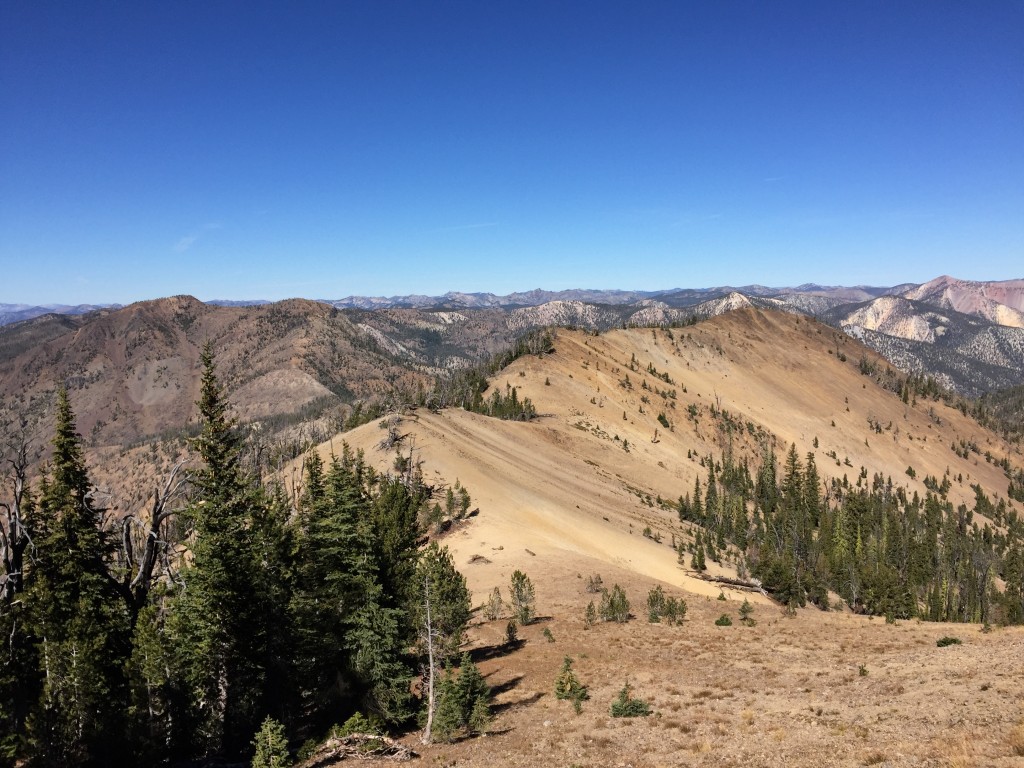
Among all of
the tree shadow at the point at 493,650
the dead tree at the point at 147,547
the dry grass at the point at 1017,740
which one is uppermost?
the dead tree at the point at 147,547

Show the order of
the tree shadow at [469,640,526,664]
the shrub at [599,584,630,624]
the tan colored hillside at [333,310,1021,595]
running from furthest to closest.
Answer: the tan colored hillside at [333,310,1021,595], the shrub at [599,584,630,624], the tree shadow at [469,640,526,664]

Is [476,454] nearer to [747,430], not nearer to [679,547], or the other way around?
[679,547]

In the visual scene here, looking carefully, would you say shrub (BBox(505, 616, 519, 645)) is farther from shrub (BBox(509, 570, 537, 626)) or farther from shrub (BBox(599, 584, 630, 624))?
shrub (BBox(599, 584, 630, 624))

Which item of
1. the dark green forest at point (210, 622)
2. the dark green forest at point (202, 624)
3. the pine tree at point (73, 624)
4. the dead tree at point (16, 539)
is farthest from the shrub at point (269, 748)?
the dead tree at point (16, 539)

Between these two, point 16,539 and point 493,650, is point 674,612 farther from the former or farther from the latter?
point 16,539

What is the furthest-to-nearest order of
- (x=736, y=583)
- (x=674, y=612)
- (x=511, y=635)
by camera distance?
(x=736, y=583) < (x=674, y=612) < (x=511, y=635)

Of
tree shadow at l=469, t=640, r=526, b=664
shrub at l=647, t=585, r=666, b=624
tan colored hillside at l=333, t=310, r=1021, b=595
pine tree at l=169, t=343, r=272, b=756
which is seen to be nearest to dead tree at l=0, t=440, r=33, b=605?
pine tree at l=169, t=343, r=272, b=756

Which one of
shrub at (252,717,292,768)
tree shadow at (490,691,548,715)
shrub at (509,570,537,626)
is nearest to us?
shrub at (252,717,292,768)

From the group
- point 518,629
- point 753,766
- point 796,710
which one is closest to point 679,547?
point 518,629

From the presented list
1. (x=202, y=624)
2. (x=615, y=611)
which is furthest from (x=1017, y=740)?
(x=615, y=611)

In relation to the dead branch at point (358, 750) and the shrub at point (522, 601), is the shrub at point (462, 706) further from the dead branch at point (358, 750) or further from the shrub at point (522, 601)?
the shrub at point (522, 601)

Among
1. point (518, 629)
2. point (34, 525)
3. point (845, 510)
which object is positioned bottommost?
point (845, 510)

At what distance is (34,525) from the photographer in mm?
23016

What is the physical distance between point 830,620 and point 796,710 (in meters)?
28.0
